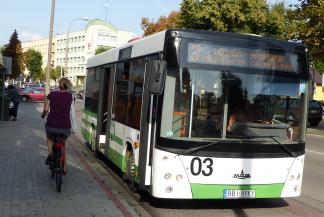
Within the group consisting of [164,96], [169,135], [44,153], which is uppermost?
[164,96]

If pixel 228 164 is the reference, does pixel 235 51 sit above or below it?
above

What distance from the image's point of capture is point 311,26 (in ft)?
98.9

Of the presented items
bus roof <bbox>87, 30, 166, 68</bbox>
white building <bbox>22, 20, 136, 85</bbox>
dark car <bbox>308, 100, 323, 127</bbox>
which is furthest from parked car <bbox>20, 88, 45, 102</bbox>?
white building <bbox>22, 20, 136, 85</bbox>

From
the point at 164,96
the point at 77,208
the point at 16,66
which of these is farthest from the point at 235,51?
the point at 16,66

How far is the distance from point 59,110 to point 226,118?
9.75 feet

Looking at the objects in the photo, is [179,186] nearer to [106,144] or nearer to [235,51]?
[235,51]

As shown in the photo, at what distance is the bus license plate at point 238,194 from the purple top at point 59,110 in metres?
3.06

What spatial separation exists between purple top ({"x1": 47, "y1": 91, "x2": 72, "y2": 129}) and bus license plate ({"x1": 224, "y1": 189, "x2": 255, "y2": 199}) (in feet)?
10.0

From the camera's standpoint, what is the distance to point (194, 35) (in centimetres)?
762

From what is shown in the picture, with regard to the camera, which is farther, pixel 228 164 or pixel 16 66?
pixel 16 66

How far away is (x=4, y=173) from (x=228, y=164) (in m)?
4.56

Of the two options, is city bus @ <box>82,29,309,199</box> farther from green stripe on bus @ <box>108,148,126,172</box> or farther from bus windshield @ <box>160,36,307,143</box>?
green stripe on bus @ <box>108,148,126,172</box>

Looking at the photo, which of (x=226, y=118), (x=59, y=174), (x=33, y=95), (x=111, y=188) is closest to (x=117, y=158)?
(x=111, y=188)

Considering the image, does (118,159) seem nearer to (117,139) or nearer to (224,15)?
(117,139)
